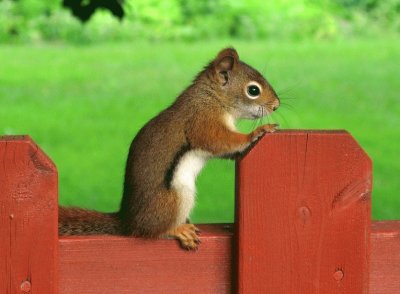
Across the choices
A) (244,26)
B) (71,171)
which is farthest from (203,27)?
(71,171)

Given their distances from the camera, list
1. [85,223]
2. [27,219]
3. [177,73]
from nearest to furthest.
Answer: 1. [27,219]
2. [85,223]
3. [177,73]

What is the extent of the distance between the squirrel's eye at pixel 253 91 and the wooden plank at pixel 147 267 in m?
1.03

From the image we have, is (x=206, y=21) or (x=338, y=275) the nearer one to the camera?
(x=338, y=275)

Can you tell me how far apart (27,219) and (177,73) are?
887 centimetres

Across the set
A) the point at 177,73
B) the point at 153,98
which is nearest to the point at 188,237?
the point at 153,98

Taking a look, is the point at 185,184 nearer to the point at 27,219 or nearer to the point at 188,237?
the point at 188,237

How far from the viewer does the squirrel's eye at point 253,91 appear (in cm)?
295

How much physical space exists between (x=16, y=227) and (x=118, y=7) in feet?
8.78

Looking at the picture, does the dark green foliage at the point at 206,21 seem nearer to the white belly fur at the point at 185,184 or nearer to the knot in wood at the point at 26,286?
the white belly fur at the point at 185,184

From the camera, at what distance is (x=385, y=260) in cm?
201

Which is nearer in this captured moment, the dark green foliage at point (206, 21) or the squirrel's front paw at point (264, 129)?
the squirrel's front paw at point (264, 129)

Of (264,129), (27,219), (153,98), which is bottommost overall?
(27,219)

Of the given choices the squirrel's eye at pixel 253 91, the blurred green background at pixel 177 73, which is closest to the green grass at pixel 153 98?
the blurred green background at pixel 177 73

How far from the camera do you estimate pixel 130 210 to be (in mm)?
2250
